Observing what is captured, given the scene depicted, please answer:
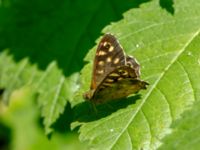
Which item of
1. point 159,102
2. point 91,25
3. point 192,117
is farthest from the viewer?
point 91,25

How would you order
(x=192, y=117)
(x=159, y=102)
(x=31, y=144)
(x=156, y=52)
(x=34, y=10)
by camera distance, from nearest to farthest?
(x=192, y=117)
(x=159, y=102)
(x=156, y=52)
(x=34, y=10)
(x=31, y=144)

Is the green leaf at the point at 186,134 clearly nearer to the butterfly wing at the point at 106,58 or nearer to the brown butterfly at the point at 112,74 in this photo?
the brown butterfly at the point at 112,74

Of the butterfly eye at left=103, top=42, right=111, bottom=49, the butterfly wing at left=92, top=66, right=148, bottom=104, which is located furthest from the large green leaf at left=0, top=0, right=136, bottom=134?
the butterfly wing at left=92, top=66, right=148, bottom=104

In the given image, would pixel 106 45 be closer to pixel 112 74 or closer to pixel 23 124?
pixel 112 74

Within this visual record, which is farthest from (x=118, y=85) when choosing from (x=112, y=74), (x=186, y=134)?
(x=186, y=134)

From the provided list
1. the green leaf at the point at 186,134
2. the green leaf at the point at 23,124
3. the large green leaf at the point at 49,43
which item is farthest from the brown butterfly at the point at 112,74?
the green leaf at the point at 23,124

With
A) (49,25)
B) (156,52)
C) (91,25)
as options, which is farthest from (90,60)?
(49,25)

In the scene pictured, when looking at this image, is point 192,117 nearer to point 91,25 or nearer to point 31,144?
point 91,25
